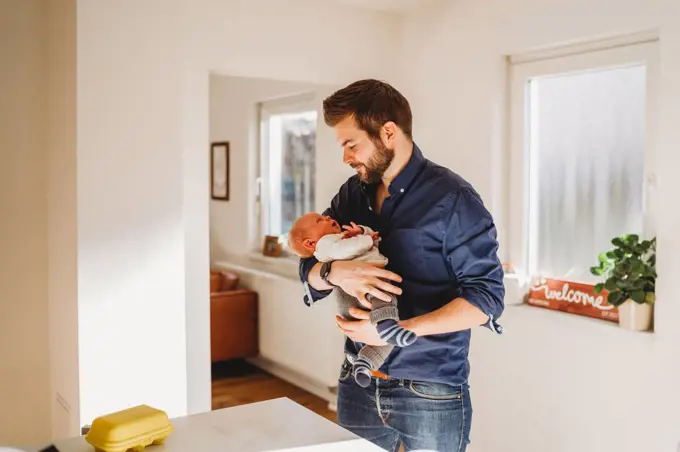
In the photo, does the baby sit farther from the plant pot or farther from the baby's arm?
the plant pot

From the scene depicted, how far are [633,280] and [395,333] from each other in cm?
150

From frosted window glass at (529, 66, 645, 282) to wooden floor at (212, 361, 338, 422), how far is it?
1962mm

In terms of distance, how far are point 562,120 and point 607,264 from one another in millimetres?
780

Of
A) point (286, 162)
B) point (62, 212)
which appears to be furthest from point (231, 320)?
point (62, 212)

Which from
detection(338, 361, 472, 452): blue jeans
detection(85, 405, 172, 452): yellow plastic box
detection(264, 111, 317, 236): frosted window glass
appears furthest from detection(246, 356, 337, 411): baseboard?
detection(85, 405, 172, 452): yellow plastic box

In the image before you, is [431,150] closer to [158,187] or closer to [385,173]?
[158,187]

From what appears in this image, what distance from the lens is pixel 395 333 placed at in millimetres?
1885

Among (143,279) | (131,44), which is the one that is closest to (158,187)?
(143,279)

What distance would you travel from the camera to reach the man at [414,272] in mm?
1920

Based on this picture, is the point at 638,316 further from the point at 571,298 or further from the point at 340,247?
the point at 340,247

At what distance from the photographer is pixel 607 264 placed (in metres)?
3.12

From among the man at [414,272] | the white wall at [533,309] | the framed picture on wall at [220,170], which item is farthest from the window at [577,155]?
the framed picture on wall at [220,170]

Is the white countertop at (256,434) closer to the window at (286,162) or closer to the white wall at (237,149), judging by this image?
the window at (286,162)

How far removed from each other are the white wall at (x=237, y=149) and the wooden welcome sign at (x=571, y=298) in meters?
2.89
